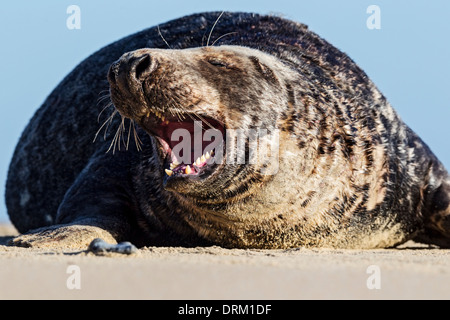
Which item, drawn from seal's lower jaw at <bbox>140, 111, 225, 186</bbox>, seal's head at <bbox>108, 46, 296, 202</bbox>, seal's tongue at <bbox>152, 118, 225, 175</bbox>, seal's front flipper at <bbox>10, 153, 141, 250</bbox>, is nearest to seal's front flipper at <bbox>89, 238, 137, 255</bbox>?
seal's head at <bbox>108, 46, 296, 202</bbox>

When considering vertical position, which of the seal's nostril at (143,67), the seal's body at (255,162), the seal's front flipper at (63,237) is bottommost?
the seal's front flipper at (63,237)

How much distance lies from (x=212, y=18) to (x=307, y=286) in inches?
220

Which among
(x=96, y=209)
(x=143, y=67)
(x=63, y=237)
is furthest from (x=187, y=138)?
(x=96, y=209)

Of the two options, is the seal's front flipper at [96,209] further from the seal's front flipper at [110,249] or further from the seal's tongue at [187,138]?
the seal's front flipper at [110,249]

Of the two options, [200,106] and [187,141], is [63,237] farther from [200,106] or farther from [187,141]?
[200,106]

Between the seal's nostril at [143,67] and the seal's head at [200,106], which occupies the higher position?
the seal's nostril at [143,67]

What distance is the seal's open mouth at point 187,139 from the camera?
20.4 feet

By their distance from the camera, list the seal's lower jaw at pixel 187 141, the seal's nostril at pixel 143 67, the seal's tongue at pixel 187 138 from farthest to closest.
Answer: the seal's tongue at pixel 187 138 < the seal's lower jaw at pixel 187 141 < the seal's nostril at pixel 143 67

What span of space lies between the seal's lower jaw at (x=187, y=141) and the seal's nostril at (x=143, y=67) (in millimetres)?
327

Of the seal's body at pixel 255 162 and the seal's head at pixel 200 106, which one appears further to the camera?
the seal's body at pixel 255 162

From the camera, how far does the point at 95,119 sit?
9297mm

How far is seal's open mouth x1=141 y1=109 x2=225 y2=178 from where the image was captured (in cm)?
621

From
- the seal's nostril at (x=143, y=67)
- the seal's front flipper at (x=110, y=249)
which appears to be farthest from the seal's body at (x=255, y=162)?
the seal's front flipper at (x=110, y=249)
